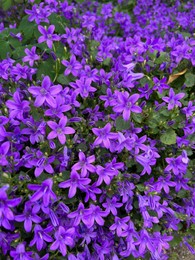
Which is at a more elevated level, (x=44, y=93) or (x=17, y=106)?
(x=44, y=93)

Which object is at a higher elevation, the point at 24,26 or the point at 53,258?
the point at 24,26

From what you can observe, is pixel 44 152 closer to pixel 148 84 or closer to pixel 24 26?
pixel 148 84

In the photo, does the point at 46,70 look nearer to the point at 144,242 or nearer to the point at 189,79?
the point at 189,79

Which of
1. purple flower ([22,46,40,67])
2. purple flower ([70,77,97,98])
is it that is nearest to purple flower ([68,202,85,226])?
purple flower ([70,77,97,98])

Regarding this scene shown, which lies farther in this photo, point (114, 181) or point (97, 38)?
point (97, 38)

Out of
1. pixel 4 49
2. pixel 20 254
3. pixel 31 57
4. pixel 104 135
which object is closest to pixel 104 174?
pixel 104 135

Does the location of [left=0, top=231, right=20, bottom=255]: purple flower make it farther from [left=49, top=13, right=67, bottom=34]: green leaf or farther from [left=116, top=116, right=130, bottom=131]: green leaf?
[left=49, top=13, right=67, bottom=34]: green leaf

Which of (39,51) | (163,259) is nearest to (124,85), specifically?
(39,51)

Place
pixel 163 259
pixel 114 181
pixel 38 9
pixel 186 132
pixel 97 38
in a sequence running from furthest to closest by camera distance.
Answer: pixel 97 38
pixel 38 9
pixel 163 259
pixel 186 132
pixel 114 181
